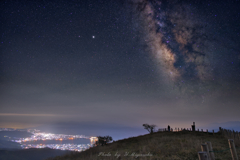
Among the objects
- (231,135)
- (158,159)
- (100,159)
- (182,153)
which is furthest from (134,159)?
(231,135)

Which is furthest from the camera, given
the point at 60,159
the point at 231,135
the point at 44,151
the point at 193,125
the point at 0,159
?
the point at 44,151

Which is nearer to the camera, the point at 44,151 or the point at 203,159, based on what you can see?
the point at 203,159

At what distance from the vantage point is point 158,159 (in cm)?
1118

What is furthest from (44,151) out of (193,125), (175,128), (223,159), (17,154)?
(223,159)

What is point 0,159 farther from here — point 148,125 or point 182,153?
point 182,153

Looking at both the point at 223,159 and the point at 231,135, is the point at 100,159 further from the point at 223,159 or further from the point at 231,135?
the point at 231,135

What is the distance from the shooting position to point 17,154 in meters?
70.2

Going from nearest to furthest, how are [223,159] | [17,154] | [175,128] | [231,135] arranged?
[223,159]
[231,135]
[175,128]
[17,154]

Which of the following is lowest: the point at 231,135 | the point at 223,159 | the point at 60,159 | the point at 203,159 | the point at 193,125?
the point at 60,159

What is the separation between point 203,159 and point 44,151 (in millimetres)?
91297

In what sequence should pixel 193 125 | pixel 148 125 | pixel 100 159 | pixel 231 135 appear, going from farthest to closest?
pixel 148 125 < pixel 193 125 < pixel 231 135 < pixel 100 159

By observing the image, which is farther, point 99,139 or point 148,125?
point 148,125

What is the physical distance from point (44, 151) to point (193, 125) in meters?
78.9

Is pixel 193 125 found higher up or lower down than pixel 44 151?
higher up
